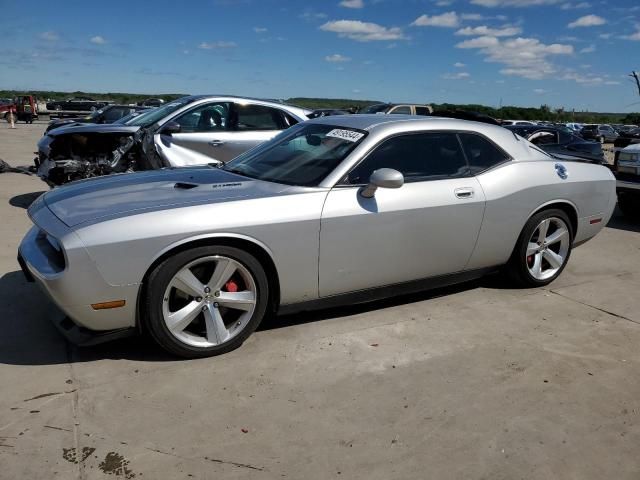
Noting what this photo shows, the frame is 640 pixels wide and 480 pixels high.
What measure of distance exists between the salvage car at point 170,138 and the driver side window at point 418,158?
3.92 m

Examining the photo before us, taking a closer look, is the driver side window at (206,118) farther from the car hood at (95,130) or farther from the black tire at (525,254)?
the black tire at (525,254)

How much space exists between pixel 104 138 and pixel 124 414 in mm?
6167

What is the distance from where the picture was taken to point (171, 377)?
127 inches

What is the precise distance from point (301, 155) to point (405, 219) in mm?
912

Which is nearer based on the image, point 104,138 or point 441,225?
point 441,225

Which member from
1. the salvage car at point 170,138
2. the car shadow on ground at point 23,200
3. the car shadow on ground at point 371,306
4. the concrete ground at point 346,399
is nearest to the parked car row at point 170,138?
the salvage car at point 170,138

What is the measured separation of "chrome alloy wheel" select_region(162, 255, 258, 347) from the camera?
333 centimetres

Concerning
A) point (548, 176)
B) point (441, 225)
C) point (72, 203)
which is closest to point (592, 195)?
point (548, 176)

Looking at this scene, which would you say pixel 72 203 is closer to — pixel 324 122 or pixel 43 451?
pixel 43 451

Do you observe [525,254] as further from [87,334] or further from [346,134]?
[87,334]

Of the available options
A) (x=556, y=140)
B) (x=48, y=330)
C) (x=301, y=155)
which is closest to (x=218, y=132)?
(x=301, y=155)

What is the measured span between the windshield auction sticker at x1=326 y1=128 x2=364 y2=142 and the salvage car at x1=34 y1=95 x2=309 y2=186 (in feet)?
11.7

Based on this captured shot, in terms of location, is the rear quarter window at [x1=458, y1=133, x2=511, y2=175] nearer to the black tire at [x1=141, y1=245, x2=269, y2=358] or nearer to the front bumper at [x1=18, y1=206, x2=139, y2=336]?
the black tire at [x1=141, y1=245, x2=269, y2=358]

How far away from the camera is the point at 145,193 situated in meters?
3.59
